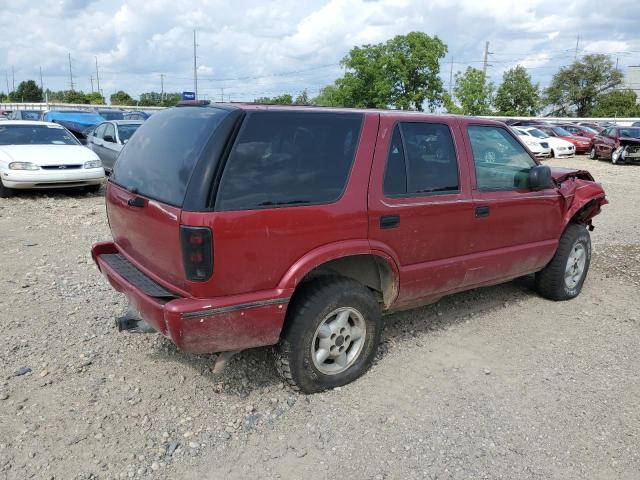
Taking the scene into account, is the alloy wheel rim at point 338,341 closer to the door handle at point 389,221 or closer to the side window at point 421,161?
the door handle at point 389,221

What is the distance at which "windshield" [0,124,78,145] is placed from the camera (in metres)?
10.9

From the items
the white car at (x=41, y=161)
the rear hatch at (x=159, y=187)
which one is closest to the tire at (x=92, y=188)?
the white car at (x=41, y=161)

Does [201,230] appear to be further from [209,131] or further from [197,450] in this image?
[197,450]

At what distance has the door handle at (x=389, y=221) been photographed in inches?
141

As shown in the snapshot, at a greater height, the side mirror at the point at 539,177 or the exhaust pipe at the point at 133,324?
the side mirror at the point at 539,177

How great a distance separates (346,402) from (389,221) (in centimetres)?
122

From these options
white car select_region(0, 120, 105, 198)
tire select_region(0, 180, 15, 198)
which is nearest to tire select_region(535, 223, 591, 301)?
white car select_region(0, 120, 105, 198)

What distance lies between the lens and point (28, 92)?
302 feet

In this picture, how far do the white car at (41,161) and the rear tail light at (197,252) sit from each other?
8.59m

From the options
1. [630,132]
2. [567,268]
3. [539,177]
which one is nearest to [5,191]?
[539,177]

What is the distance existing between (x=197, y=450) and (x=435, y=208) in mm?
2225

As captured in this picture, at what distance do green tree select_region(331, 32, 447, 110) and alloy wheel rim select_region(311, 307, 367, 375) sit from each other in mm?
43616

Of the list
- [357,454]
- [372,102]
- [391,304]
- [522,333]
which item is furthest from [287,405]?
[372,102]

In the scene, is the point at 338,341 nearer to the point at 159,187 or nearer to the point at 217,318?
the point at 217,318
